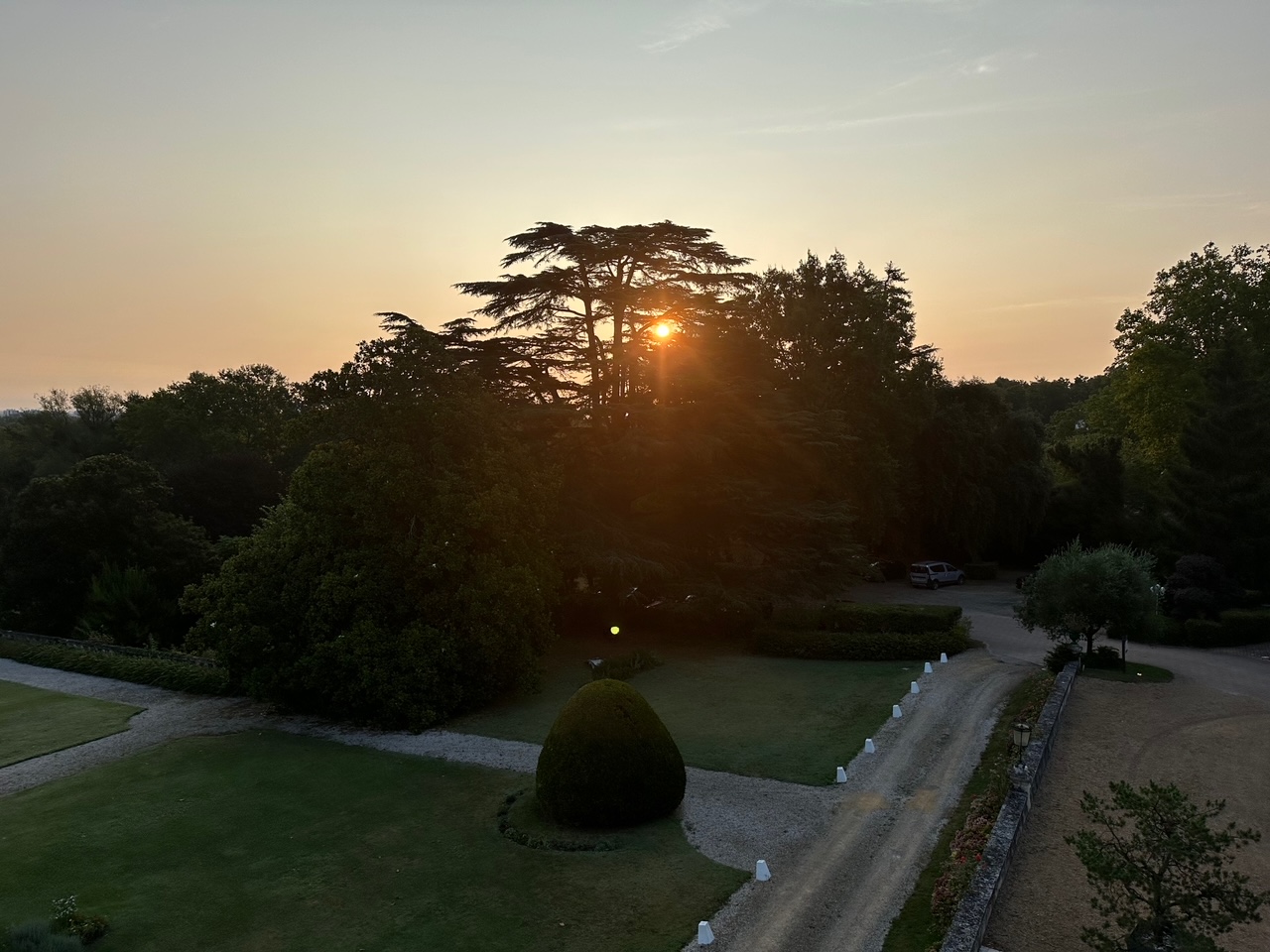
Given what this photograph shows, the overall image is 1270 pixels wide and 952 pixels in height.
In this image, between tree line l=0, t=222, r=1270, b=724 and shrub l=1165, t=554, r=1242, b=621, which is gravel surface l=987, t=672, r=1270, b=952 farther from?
tree line l=0, t=222, r=1270, b=724

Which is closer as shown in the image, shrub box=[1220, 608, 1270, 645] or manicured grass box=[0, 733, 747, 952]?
manicured grass box=[0, 733, 747, 952]


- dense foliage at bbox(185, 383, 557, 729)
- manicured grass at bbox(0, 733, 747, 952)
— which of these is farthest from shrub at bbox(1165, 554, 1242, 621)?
manicured grass at bbox(0, 733, 747, 952)

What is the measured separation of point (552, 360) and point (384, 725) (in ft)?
52.1

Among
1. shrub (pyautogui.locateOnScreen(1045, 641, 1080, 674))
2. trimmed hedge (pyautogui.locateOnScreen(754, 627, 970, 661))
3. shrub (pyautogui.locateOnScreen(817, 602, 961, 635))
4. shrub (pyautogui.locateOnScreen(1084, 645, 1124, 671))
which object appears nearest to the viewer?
shrub (pyautogui.locateOnScreen(1045, 641, 1080, 674))

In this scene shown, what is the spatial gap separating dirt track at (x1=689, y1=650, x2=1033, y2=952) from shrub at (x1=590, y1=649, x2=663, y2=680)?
9268mm

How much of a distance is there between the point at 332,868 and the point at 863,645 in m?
18.9

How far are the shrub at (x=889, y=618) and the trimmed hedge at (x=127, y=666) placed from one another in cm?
2188

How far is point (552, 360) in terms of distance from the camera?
104 feet

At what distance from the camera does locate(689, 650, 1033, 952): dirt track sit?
10969 mm

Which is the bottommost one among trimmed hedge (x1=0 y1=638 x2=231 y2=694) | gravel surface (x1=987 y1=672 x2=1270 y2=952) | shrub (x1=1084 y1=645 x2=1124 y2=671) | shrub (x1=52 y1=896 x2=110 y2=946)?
trimmed hedge (x1=0 y1=638 x2=231 y2=694)

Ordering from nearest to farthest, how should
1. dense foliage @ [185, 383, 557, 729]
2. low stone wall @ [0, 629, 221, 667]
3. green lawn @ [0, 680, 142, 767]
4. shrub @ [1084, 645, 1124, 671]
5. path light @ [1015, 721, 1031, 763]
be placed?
path light @ [1015, 721, 1031, 763] < green lawn @ [0, 680, 142, 767] < dense foliage @ [185, 383, 557, 729] < shrub @ [1084, 645, 1124, 671] < low stone wall @ [0, 629, 221, 667]

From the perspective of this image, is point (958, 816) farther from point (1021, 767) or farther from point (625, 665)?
point (625, 665)

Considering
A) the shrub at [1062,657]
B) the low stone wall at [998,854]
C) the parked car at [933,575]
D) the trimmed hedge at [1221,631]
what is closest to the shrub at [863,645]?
the shrub at [1062,657]

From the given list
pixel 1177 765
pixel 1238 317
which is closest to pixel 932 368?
pixel 1238 317
